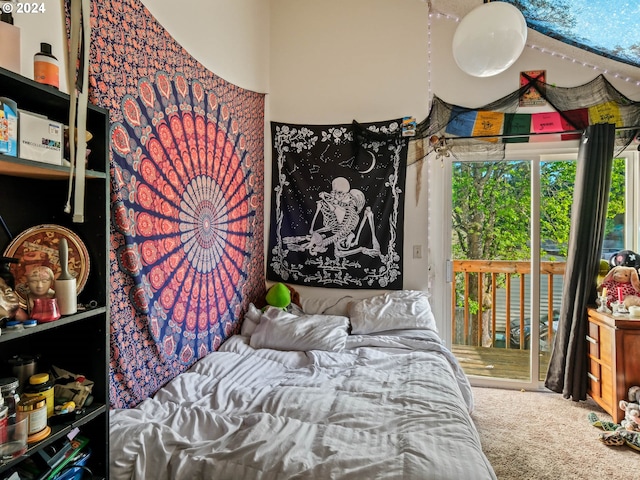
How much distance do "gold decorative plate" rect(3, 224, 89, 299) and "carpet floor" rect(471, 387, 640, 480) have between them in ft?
6.88

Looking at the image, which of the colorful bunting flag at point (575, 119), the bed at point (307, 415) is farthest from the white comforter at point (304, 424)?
the colorful bunting flag at point (575, 119)

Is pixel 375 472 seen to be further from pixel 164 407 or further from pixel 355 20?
pixel 355 20

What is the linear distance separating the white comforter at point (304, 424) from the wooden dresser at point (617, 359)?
1135mm

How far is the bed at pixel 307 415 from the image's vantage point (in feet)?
3.91

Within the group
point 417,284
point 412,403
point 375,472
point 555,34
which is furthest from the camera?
point 417,284

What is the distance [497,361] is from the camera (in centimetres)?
314

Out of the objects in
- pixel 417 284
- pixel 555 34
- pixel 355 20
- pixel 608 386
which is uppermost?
pixel 355 20

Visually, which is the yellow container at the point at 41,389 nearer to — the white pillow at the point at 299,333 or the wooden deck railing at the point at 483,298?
the white pillow at the point at 299,333

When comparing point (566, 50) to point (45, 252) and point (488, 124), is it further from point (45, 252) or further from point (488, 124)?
point (45, 252)

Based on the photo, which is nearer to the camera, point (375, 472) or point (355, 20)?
point (375, 472)

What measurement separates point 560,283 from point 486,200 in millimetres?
904

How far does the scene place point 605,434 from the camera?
2.17 metres

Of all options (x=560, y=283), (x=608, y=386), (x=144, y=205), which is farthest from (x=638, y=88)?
(x=144, y=205)

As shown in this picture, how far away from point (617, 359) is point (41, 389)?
2899mm
